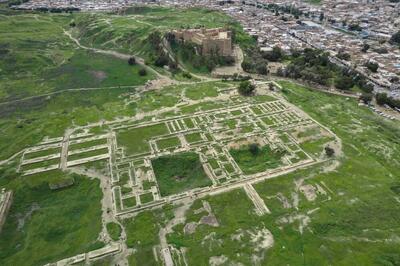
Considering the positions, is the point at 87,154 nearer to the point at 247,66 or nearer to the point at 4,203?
the point at 4,203

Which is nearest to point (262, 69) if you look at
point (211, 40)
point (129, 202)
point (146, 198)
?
point (211, 40)

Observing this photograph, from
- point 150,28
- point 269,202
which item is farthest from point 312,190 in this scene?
point 150,28

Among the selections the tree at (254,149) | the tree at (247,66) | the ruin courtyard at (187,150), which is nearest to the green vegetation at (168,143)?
the ruin courtyard at (187,150)

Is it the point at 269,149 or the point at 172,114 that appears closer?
the point at 269,149

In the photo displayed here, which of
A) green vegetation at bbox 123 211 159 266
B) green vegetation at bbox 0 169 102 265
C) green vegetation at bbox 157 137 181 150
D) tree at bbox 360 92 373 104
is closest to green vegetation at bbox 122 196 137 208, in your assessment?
green vegetation at bbox 123 211 159 266

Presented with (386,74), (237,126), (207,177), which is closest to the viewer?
(207,177)

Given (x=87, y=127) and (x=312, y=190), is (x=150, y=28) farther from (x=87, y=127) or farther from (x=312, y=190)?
Result: (x=312, y=190)

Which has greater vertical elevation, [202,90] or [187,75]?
[187,75]
